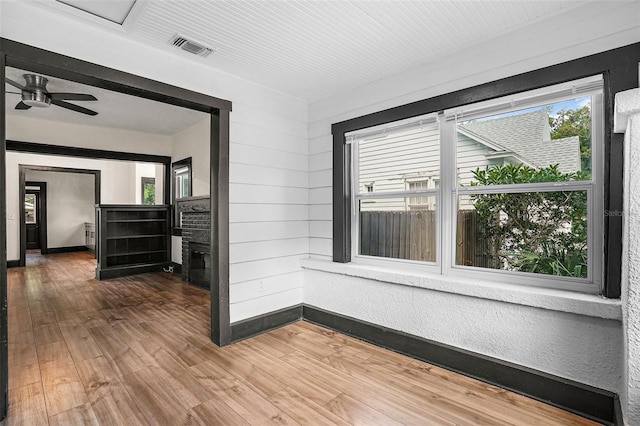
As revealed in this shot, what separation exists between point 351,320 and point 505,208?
177 centimetres

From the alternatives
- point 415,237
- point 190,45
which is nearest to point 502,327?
point 415,237

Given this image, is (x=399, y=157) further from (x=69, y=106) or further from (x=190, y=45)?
(x=69, y=106)

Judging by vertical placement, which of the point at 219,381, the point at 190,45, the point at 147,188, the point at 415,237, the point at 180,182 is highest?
the point at 190,45

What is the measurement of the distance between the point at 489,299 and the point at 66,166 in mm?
9654

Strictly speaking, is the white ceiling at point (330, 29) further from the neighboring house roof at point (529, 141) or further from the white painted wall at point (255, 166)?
the neighboring house roof at point (529, 141)

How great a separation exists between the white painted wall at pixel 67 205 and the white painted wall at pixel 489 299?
950cm

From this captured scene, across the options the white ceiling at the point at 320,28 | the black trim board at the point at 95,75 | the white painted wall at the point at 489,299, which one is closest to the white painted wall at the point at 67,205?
the black trim board at the point at 95,75

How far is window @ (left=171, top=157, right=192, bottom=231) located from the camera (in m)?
6.03

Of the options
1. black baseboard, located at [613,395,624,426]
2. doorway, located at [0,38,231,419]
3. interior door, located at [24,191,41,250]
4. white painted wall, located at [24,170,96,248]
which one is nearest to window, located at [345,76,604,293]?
black baseboard, located at [613,395,624,426]

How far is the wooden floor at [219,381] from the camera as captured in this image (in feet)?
6.54

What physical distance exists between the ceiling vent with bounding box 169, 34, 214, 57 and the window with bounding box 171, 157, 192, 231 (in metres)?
3.56

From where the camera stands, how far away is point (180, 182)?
21.2ft

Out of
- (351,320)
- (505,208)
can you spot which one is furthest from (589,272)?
(351,320)

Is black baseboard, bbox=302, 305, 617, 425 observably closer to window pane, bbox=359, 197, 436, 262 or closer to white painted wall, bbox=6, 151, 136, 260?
window pane, bbox=359, 197, 436, 262
